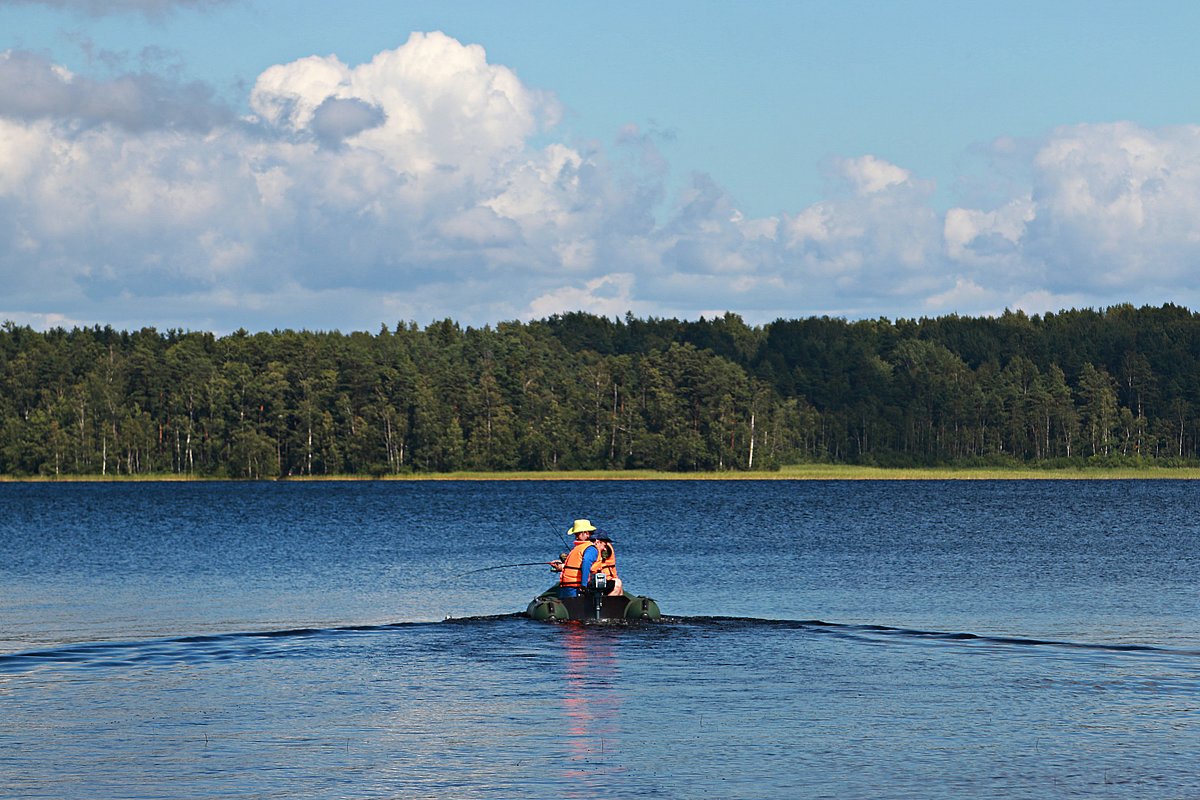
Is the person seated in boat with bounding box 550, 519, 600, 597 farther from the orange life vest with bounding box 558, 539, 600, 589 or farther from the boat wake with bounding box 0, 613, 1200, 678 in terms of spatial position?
the boat wake with bounding box 0, 613, 1200, 678

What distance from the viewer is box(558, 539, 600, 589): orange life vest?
1460 inches

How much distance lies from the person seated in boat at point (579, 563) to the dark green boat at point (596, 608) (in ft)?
0.78

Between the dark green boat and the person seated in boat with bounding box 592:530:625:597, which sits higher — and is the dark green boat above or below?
below

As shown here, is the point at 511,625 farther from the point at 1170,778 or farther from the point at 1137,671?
the point at 1170,778

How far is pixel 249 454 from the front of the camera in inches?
7682

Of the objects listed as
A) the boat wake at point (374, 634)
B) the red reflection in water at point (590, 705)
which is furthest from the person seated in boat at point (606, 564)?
the red reflection in water at point (590, 705)

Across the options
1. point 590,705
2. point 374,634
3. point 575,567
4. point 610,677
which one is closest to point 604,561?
point 575,567

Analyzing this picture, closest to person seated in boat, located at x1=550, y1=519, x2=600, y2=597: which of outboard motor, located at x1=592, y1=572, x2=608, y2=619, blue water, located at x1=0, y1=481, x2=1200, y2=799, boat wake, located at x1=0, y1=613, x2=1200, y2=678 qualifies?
outboard motor, located at x1=592, y1=572, x2=608, y2=619

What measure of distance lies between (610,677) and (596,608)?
7.50m

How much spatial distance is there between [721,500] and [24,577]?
85.1 m

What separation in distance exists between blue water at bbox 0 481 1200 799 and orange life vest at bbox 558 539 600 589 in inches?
46.6

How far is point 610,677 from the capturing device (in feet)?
96.9

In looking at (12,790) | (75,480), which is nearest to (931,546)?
(12,790)

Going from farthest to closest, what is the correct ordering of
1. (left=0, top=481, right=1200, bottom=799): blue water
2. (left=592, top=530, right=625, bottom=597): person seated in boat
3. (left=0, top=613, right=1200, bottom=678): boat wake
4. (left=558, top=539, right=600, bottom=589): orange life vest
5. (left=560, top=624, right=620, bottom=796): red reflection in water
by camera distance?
1. (left=558, top=539, right=600, bottom=589): orange life vest
2. (left=592, top=530, right=625, bottom=597): person seated in boat
3. (left=0, top=613, right=1200, bottom=678): boat wake
4. (left=560, top=624, right=620, bottom=796): red reflection in water
5. (left=0, top=481, right=1200, bottom=799): blue water
